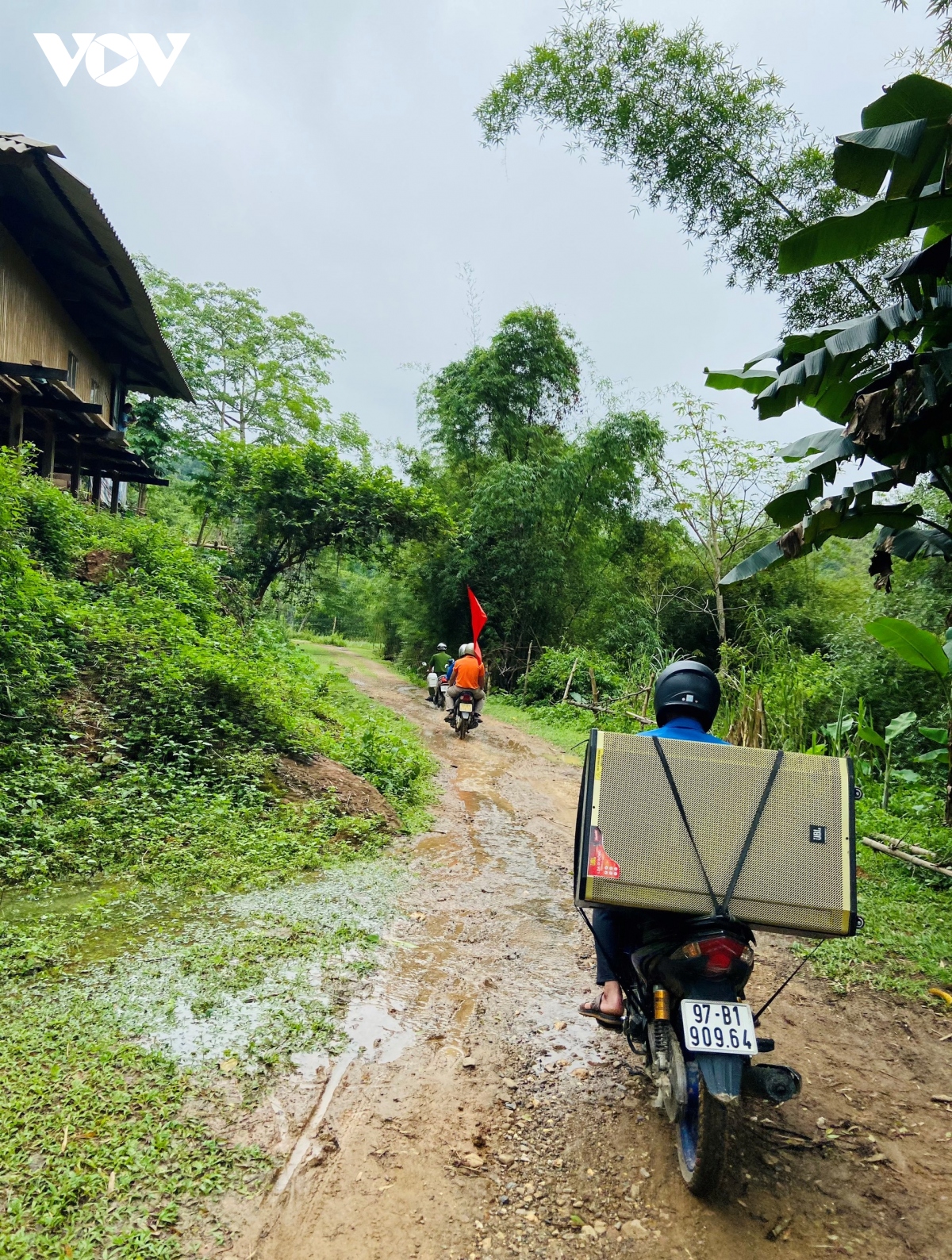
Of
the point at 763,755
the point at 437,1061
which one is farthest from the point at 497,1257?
the point at 763,755

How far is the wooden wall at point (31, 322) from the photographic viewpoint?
11390 mm

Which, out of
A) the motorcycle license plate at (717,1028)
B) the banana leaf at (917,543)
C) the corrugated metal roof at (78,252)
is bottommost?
the motorcycle license plate at (717,1028)

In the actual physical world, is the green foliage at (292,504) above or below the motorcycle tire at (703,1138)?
above

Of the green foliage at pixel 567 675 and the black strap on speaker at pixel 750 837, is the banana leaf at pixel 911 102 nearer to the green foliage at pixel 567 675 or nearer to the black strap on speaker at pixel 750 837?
the black strap on speaker at pixel 750 837

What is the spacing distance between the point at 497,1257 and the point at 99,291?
15.8 metres

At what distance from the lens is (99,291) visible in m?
13.8

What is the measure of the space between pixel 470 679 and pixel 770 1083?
10.3 meters

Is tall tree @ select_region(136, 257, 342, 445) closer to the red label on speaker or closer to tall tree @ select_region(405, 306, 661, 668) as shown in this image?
tall tree @ select_region(405, 306, 661, 668)

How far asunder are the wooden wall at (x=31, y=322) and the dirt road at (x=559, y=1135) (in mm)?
12017

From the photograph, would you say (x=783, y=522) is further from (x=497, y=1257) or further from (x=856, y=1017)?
(x=497, y=1257)

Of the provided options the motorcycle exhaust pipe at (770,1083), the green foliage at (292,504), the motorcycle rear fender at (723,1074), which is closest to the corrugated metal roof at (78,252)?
the green foliage at (292,504)

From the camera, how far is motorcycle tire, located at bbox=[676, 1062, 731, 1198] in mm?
2258

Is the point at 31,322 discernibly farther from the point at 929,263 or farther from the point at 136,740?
the point at 929,263

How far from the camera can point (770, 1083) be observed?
2.38m
